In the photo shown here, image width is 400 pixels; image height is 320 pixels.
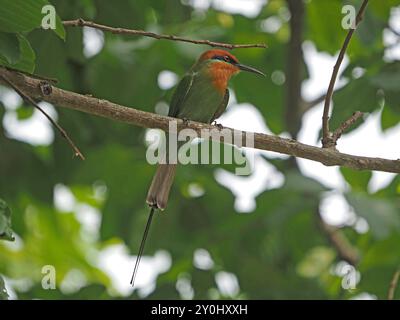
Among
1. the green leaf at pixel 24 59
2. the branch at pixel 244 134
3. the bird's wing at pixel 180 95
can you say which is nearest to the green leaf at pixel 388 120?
the bird's wing at pixel 180 95

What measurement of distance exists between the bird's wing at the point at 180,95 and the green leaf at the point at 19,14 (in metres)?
1.51

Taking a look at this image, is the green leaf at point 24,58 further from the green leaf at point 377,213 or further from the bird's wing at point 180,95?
the green leaf at point 377,213

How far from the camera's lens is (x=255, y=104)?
13.9 feet

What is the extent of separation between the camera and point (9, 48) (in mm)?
2162

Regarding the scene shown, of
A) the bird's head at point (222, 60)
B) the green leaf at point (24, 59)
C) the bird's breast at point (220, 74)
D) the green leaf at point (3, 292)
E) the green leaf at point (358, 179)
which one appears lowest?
the green leaf at point (3, 292)

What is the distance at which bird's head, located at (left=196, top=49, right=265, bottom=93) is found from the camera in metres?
3.69

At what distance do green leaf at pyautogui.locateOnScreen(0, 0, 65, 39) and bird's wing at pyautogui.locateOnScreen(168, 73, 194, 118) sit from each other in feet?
4.94

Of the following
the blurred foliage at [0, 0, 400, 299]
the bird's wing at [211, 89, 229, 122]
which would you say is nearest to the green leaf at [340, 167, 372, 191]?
the blurred foliage at [0, 0, 400, 299]

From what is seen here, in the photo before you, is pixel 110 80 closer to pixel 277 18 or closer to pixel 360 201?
pixel 277 18

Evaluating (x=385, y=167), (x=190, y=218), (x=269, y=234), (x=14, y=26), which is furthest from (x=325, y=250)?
(x=14, y=26)

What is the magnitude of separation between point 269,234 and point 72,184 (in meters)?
1.18

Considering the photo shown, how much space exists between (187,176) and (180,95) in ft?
1.87

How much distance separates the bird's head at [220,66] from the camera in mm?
3689

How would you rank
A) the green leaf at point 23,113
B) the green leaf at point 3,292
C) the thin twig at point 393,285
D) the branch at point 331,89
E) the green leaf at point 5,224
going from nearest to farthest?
the green leaf at point 5,224
the green leaf at point 3,292
the branch at point 331,89
the thin twig at point 393,285
the green leaf at point 23,113
